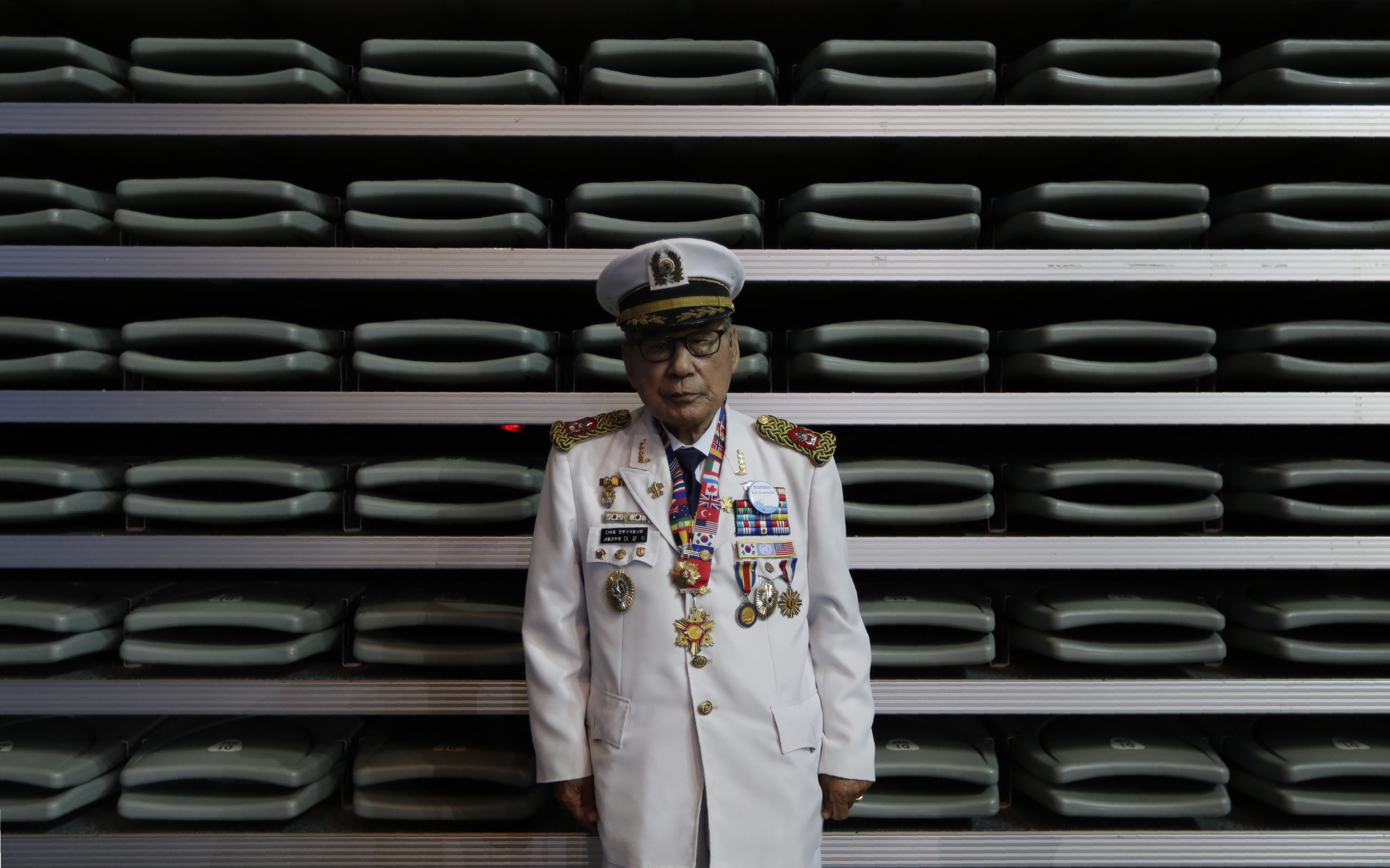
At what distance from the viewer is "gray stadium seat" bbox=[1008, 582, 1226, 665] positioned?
6.37ft

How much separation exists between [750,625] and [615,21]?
1979 mm

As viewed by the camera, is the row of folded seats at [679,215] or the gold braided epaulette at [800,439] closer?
the gold braided epaulette at [800,439]

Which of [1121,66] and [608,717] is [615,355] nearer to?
[608,717]

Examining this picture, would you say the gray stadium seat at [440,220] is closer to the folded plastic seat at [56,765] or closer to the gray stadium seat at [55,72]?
the gray stadium seat at [55,72]

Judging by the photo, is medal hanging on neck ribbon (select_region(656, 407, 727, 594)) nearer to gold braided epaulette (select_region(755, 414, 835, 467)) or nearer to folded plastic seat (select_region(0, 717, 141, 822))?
gold braided epaulette (select_region(755, 414, 835, 467))

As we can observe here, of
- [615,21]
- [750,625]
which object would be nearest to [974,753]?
[750,625]

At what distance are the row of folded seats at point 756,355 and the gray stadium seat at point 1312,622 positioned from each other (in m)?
0.66

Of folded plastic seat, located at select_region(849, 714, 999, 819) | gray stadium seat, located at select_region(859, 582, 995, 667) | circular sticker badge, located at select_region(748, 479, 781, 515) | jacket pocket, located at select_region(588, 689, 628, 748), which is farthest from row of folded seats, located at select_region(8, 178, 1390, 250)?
folded plastic seat, located at select_region(849, 714, 999, 819)

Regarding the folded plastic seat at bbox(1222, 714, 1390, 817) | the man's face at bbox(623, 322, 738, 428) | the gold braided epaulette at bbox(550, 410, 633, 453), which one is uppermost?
the man's face at bbox(623, 322, 738, 428)

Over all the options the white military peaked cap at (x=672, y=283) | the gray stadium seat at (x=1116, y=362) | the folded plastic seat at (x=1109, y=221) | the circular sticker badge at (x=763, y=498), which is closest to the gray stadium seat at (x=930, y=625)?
the circular sticker badge at (x=763, y=498)

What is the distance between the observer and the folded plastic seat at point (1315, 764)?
6.48 feet

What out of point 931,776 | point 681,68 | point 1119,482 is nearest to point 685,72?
point 681,68

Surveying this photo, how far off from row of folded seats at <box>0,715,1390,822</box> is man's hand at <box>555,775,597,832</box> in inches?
18.9

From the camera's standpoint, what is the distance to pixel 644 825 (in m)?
1.38
